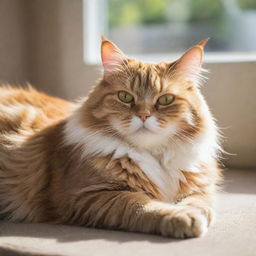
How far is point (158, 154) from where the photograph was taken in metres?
1.91

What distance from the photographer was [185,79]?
197 centimetres

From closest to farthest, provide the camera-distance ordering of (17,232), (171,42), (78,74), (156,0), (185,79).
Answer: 1. (17,232)
2. (185,79)
3. (78,74)
4. (171,42)
5. (156,0)

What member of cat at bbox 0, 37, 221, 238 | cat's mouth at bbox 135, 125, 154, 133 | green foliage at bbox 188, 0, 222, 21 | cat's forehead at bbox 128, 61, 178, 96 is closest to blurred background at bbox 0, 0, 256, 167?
green foliage at bbox 188, 0, 222, 21

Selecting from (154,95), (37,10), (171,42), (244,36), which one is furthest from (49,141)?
(171,42)

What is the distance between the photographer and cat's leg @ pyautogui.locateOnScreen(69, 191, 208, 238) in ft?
5.11

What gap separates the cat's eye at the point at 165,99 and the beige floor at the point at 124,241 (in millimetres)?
520

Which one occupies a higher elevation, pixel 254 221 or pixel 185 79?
pixel 185 79

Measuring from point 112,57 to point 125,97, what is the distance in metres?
0.20

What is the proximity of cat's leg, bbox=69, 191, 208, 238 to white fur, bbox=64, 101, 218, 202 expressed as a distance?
15cm

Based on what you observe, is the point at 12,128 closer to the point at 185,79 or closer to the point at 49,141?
the point at 49,141

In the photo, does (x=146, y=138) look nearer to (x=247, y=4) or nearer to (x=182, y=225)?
(x=182, y=225)

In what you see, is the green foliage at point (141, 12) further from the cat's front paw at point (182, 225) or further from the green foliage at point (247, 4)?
the cat's front paw at point (182, 225)

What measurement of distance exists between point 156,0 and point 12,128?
3.70 metres

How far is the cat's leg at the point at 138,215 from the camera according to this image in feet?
5.11
